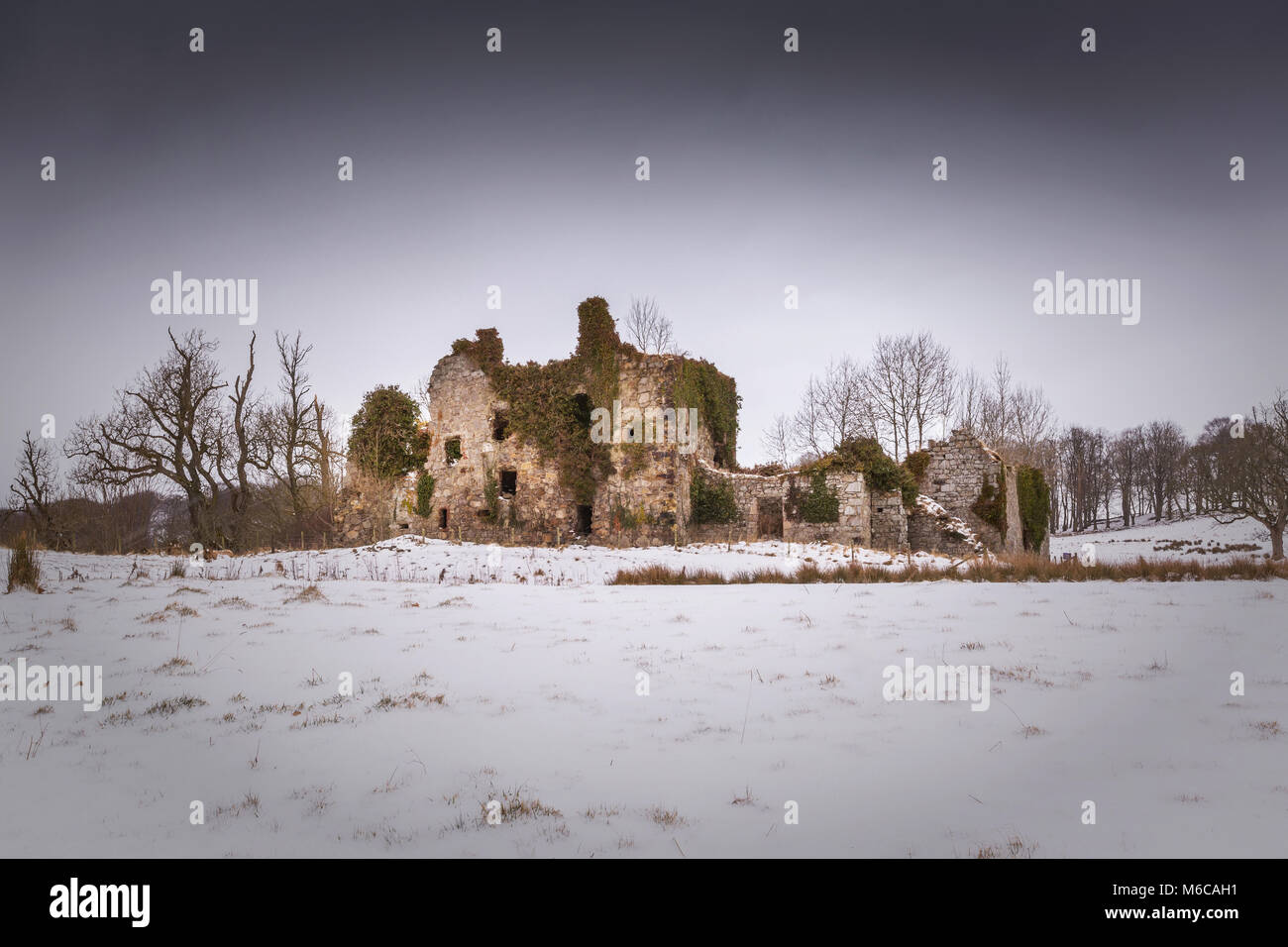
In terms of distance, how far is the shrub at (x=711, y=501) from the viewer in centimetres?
2439

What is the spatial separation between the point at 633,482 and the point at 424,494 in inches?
349

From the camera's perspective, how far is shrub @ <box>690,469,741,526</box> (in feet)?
80.0

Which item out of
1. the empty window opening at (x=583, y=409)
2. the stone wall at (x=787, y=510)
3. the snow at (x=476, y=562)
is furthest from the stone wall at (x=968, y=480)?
the empty window opening at (x=583, y=409)

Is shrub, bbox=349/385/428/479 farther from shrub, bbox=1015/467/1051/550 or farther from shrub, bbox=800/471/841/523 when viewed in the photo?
shrub, bbox=1015/467/1051/550

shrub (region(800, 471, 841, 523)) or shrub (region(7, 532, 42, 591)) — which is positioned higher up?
shrub (region(800, 471, 841, 523))

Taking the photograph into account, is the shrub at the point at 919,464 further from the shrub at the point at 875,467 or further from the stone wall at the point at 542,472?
the stone wall at the point at 542,472

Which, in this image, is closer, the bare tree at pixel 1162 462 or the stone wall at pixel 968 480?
the stone wall at pixel 968 480

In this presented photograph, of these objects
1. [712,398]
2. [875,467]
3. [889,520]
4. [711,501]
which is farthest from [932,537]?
[712,398]

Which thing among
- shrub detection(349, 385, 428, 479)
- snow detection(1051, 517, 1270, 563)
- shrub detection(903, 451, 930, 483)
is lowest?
snow detection(1051, 517, 1270, 563)

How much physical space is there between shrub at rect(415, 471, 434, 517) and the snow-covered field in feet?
57.5

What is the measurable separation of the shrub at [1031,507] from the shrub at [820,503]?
8.62 m

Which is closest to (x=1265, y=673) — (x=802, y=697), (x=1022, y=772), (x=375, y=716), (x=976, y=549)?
(x=1022, y=772)

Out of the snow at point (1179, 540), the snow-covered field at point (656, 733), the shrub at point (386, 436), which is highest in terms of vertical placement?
the shrub at point (386, 436)

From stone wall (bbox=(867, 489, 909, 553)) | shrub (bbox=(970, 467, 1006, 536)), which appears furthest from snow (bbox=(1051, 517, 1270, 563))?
stone wall (bbox=(867, 489, 909, 553))
